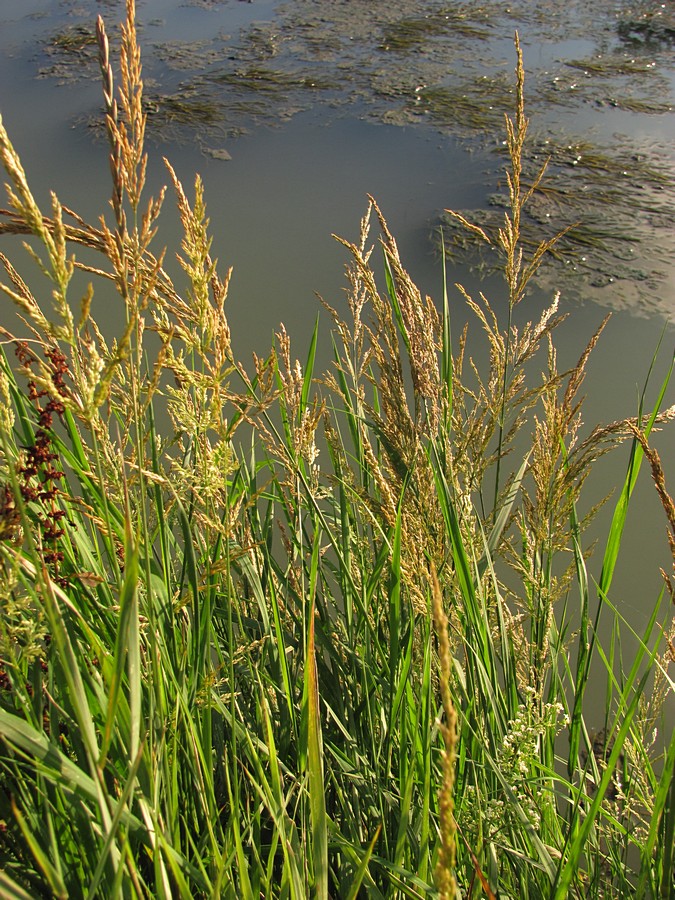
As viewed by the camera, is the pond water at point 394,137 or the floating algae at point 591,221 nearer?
the pond water at point 394,137

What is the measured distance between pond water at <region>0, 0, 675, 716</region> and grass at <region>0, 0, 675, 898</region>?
1770mm

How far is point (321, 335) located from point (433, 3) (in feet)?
19.7

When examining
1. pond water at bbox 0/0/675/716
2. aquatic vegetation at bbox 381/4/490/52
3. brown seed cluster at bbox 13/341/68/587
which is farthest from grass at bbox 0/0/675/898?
aquatic vegetation at bbox 381/4/490/52

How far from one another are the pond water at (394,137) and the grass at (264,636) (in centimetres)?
177

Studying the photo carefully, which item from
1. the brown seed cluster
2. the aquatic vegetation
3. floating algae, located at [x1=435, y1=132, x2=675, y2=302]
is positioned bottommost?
floating algae, located at [x1=435, y1=132, x2=675, y2=302]

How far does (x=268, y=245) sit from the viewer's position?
4910 millimetres

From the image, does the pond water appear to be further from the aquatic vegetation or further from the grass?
the grass

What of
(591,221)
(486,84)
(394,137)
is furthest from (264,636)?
(486,84)

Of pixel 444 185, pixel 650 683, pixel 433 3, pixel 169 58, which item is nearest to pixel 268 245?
pixel 444 185

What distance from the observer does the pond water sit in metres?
4.40

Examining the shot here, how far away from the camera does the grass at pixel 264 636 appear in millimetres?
832

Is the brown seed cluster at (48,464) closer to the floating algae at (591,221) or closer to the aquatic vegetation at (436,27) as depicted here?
the floating algae at (591,221)

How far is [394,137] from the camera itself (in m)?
6.07

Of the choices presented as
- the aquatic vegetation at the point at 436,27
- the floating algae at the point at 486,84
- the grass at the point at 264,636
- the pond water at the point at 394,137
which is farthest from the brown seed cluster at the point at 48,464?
the aquatic vegetation at the point at 436,27
